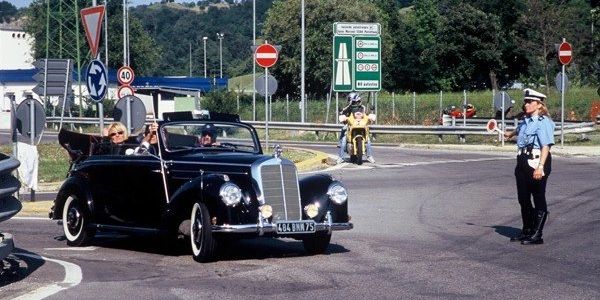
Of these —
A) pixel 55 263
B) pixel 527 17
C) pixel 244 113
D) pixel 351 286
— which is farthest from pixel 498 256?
pixel 527 17

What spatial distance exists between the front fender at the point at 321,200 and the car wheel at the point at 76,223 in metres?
2.97

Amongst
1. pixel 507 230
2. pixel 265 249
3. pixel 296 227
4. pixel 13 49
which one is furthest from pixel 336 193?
pixel 13 49

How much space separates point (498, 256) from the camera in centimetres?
1232

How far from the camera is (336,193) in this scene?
42.3ft

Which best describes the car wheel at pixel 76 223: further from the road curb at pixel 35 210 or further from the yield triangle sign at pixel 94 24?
the yield triangle sign at pixel 94 24

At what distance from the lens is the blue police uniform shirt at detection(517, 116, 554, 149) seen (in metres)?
13.4

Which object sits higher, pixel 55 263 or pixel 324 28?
pixel 324 28

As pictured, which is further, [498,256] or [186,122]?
[186,122]

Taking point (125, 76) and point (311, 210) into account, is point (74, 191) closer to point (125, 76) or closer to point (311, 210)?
point (311, 210)

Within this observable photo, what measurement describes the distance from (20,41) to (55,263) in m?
113

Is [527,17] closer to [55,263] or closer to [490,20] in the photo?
[490,20]

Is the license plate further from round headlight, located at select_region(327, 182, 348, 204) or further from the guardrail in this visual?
the guardrail

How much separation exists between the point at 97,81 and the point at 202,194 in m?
9.77

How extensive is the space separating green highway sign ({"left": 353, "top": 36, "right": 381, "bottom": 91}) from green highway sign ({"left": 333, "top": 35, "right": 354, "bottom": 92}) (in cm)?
18
